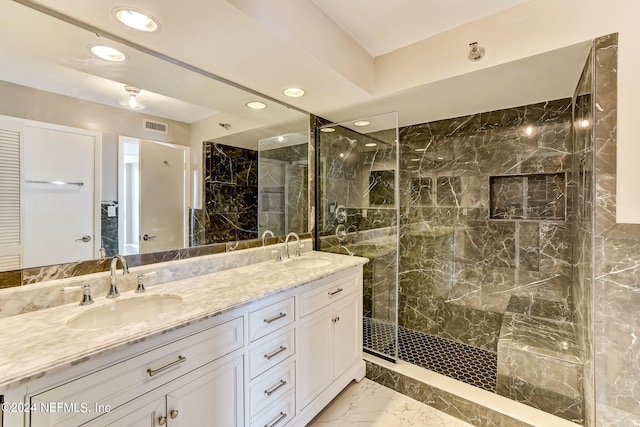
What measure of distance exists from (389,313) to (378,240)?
0.72 meters

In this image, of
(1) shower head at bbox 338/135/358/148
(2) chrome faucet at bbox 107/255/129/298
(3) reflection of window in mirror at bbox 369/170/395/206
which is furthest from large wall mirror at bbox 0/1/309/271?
(3) reflection of window in mirror at bbox 369/170/395/206

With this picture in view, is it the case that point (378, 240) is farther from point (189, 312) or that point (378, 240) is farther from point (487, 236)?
point (189, 312)

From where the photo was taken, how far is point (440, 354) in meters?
2.58

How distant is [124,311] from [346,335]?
1416 mm

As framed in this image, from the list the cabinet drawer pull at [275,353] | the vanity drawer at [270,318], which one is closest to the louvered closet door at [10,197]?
the vanity drawer at [270,318]

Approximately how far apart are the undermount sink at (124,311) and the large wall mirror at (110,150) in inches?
11.5

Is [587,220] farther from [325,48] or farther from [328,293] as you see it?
[325,48]

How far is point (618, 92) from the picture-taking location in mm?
1321

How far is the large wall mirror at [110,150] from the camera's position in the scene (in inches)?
47.4

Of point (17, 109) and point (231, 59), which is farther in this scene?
point (231, 59)

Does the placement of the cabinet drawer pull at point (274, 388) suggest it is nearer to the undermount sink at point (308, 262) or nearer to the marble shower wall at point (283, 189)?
the undermount sink at point (308, 262)

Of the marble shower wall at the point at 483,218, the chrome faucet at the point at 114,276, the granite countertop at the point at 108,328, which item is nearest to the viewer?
the granite countertop at the point at 108,328

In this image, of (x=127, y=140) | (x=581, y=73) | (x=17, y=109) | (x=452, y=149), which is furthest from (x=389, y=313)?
(x=17, y=109)

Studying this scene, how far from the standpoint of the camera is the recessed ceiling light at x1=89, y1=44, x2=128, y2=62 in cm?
137
